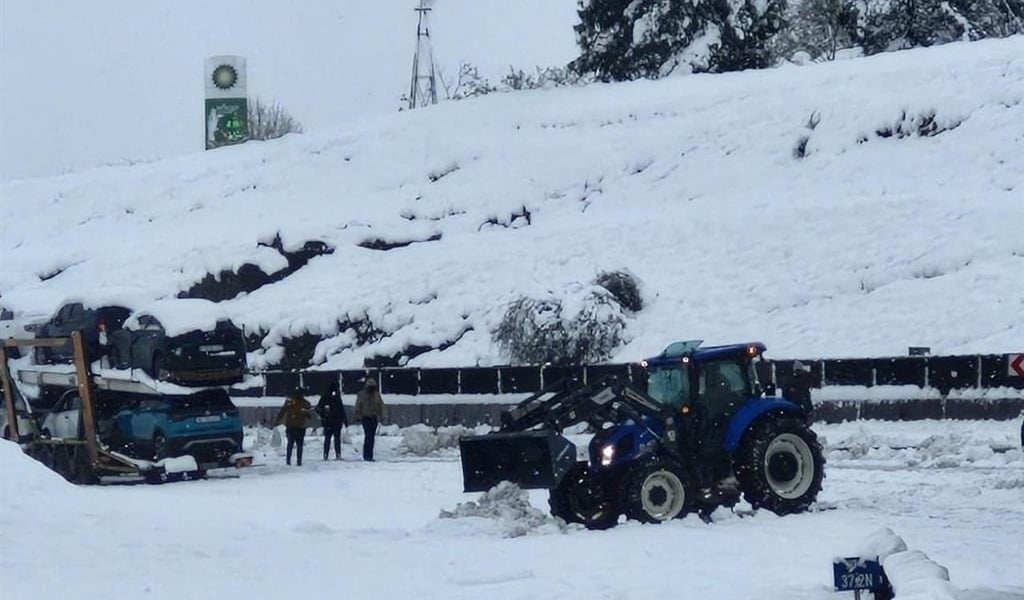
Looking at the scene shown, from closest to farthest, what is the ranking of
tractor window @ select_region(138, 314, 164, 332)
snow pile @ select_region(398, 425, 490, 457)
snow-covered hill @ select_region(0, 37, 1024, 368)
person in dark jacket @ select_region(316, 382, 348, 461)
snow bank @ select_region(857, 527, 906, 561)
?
1. snow bank @ select_region(857, 527, 906, 561)
2. tractor window @ select_region(138, 314, 164, 332)
3. person in dark jacket @ select_region(316, 382, 348, 461)
4. snow pile @ select_region(398, 425, 490, 457)
5. snow-covered hill @ select_region(0, 37, 1024, 368)

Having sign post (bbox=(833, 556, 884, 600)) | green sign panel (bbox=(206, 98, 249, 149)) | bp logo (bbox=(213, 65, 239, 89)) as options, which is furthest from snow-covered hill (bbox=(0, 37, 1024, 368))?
sign post (bbox=(833, 556, 884, 600))

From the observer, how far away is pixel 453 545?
55.0 feet

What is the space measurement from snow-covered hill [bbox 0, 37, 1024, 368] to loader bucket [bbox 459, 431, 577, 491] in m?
14.5

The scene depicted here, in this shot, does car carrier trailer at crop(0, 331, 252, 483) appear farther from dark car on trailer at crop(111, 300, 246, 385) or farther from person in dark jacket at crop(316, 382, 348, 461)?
person in dark jacket at crop(316, 382, 348, 461)

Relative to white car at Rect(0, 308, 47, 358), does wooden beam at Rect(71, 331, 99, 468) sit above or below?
below

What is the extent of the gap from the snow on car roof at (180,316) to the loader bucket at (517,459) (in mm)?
10362

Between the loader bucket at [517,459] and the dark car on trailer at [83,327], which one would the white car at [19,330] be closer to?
the dark car on trailer at [83,327]

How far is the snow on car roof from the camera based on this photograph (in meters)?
28.1

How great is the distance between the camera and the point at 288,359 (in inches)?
1631

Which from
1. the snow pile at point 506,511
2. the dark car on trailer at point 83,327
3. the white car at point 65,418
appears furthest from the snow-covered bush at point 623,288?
the snow pile at point 506,511

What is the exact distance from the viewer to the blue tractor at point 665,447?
61.2 feet

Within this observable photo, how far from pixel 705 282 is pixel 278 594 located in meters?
26.4

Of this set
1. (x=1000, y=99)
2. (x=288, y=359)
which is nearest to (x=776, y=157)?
(x=1000, y=99)

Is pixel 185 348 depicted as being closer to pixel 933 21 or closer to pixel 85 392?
pixel 85 392
